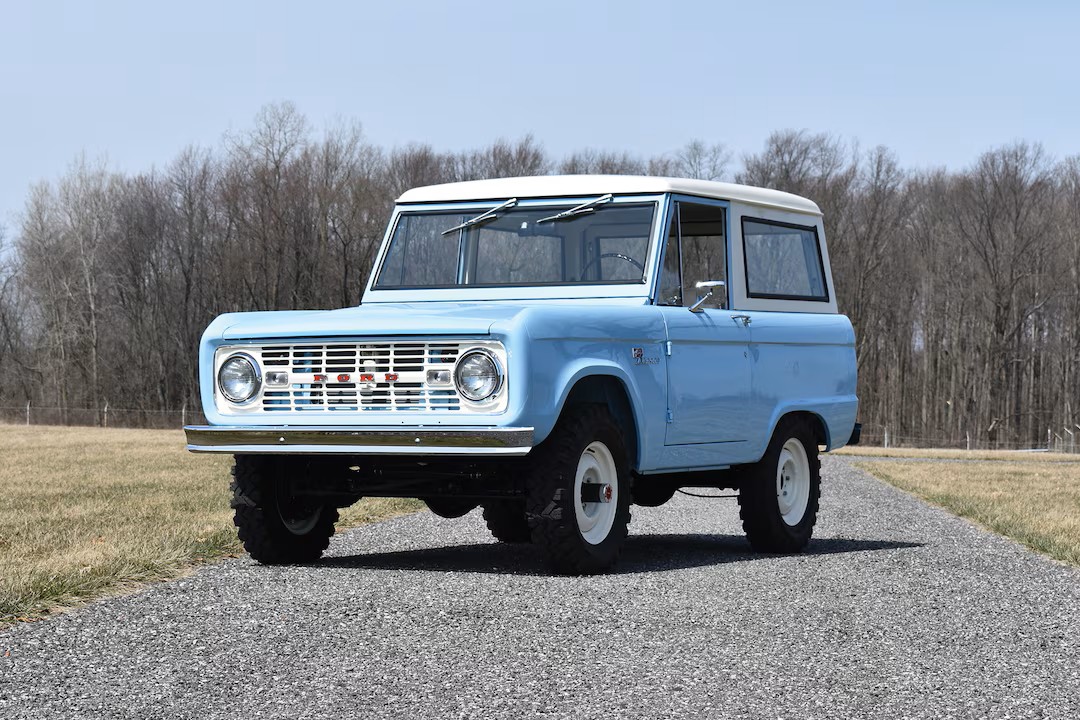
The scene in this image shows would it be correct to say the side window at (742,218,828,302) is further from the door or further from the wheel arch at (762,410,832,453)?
the wheel arch at (762,410,832,453)

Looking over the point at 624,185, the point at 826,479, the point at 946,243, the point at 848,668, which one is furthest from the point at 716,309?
the point at 946,243

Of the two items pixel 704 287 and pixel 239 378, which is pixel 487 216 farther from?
pixel 239 378

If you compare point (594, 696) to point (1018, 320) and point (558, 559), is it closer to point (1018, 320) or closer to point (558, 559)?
point (558, 559)

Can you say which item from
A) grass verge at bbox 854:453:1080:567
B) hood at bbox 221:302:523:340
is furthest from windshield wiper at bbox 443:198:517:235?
grass verge at bbox 854:453:1080:567

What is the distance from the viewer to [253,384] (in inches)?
344

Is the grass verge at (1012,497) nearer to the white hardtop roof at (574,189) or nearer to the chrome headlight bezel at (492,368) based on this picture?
the white hardtop roof at (574,189)

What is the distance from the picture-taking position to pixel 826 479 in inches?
830

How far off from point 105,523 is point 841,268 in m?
55.3

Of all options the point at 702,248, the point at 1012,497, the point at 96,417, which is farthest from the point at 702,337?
the point at 96,417

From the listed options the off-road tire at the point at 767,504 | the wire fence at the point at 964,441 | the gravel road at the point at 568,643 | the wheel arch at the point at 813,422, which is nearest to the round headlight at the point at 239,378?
the gravel road at the point at 568,643

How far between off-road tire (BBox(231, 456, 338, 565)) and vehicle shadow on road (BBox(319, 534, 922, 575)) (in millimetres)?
300

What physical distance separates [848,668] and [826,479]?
15.5m

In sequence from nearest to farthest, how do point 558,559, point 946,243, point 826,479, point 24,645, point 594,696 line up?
point 594,696 → point 24,645 → point 558,559 → point 826,479 → point 946,243

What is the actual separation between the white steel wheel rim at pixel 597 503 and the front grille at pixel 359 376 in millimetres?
929
